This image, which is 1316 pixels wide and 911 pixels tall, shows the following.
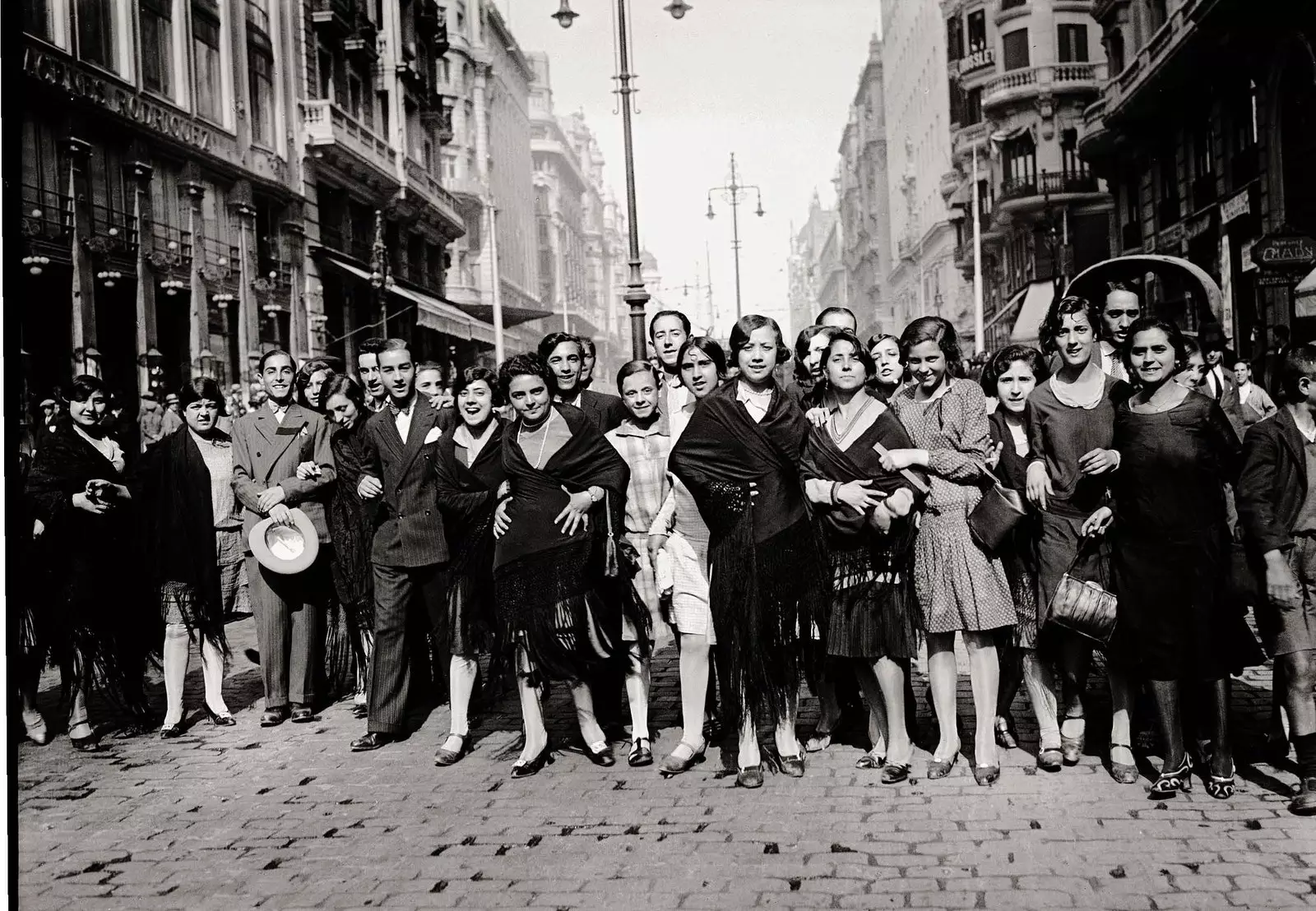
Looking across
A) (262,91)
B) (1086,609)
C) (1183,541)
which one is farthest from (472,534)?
(262,91)

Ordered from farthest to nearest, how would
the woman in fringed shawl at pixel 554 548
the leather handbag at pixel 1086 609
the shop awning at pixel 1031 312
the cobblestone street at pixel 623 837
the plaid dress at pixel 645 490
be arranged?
the shop awning at pixel 1031 312 < the plaid dress at pixel 645 490 < the woman in fringed shawl at pixel 554 548 < the leather handbag at pixel 1086 609 < the cobblestone street at pixel 623 837

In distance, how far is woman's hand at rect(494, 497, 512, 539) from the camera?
6.34m

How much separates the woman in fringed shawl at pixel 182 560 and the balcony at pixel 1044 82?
2626 centimetres

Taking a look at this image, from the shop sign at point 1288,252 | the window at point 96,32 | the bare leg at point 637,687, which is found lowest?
the bare leg at point 637,687

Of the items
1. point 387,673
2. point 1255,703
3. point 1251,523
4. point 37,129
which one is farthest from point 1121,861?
point 37,129

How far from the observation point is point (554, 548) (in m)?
6.25

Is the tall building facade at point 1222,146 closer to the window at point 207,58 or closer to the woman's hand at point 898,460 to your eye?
the woman's hand at point 898,460

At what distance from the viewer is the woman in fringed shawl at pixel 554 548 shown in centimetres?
626

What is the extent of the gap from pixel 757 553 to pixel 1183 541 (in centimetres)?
176

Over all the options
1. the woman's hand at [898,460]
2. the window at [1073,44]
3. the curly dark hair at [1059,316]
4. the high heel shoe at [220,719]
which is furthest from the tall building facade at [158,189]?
the window at [1073,44]

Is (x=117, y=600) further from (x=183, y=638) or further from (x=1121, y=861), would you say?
(x=1121, y=861)

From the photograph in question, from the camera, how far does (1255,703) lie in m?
7.00

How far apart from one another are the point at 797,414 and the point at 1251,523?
1.92 metres

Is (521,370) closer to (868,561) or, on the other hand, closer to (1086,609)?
(868,561)
